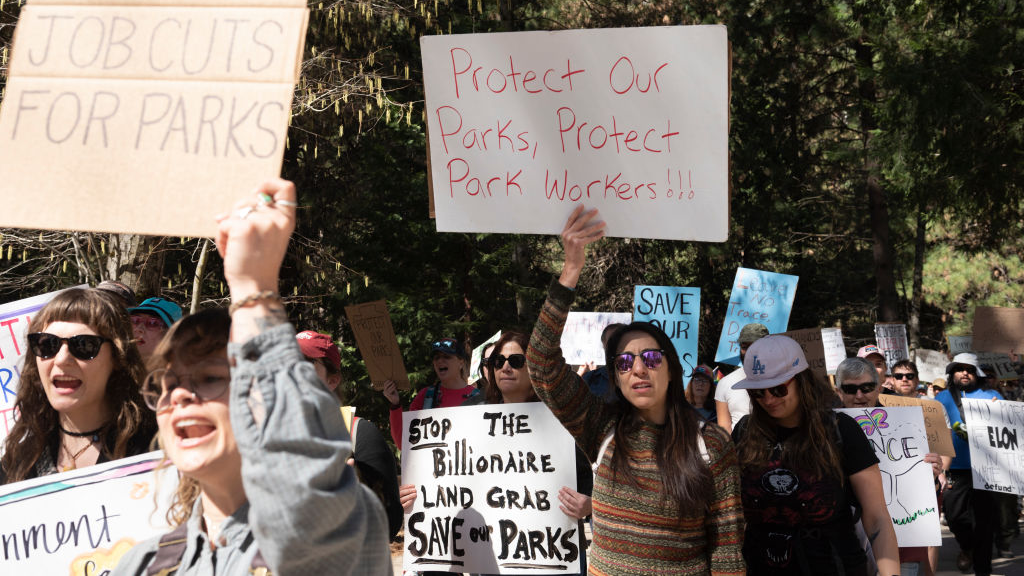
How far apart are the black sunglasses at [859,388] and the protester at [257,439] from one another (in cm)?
500

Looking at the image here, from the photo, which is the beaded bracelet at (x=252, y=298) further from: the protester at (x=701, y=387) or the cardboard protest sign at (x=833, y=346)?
the cardboard protest sign at (x=833, y=346)

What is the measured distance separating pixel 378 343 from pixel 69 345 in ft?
A: 13.2

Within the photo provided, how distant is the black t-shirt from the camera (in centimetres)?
364

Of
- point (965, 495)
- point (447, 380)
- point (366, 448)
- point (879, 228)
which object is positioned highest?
point (879, 228)

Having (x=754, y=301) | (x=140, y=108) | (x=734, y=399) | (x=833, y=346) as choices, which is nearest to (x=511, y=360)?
(x=734, y=399)

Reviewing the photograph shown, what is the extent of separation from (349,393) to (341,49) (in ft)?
15.1

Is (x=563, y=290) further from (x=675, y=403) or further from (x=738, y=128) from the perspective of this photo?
(x=738, y=128)

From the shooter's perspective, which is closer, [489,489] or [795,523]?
[795,523]

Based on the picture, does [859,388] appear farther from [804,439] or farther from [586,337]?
[586,337]

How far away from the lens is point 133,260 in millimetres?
8938

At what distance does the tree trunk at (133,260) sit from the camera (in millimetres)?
8875

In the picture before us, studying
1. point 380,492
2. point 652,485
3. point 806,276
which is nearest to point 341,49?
point 380,492

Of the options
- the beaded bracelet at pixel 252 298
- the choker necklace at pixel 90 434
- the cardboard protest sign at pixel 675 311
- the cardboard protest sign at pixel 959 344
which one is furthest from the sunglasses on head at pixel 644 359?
the cardboard protest sign at pixel 959 344

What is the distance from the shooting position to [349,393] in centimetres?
1349
